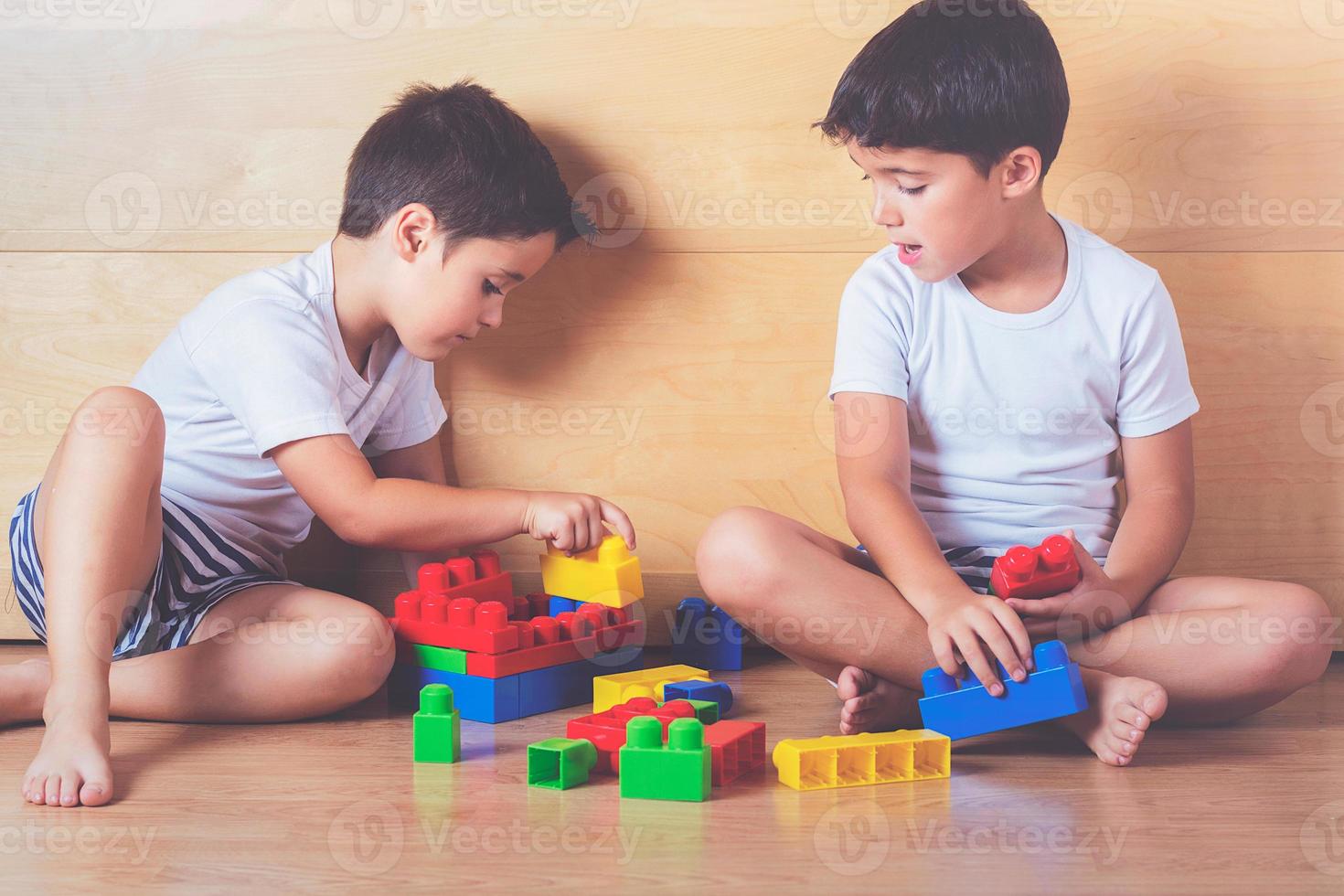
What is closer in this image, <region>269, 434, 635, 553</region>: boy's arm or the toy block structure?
the toy block structure

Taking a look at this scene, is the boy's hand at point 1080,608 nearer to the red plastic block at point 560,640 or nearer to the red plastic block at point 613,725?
the red plastic block at point 613,725

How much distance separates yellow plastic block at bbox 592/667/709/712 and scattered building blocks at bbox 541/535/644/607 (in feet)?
0.23

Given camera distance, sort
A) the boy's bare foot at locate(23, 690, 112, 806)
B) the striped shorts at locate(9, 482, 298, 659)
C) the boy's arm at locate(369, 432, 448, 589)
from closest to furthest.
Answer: the boy's bare foot at locate(23, 690, 112, 806) → the striped shorts at locate(9, 482, 298, 659) → the boy's arm at locate(369, 432, 448, 589)

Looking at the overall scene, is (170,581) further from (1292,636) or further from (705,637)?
(1292,636)

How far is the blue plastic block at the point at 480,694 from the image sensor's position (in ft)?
3.25

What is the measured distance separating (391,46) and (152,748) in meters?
0.73

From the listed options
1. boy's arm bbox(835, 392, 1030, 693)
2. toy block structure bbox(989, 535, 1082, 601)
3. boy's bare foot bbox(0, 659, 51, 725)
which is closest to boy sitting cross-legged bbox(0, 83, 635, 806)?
boy's bare foot bbox(0, 659, 51, 725)

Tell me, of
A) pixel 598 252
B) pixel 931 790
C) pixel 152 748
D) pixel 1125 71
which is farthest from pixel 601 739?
pixel 1125 71

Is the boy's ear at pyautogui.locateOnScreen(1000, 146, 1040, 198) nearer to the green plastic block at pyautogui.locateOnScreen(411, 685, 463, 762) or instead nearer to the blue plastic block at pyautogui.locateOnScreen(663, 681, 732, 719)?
the blue plastic block at pyautogui.locateOnScreen(663, 681, 732, 719)

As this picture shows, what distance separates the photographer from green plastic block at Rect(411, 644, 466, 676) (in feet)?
3.31

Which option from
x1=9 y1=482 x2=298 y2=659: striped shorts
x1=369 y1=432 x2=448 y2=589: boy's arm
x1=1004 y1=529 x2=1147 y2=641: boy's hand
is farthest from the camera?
x1=369 y1=432 x2=448 y2=589: boy's arm

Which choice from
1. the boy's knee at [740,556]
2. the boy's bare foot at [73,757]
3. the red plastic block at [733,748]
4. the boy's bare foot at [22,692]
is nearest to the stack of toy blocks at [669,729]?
the red plastic block at [733,748]

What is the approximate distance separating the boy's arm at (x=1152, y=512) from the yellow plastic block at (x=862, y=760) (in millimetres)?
232

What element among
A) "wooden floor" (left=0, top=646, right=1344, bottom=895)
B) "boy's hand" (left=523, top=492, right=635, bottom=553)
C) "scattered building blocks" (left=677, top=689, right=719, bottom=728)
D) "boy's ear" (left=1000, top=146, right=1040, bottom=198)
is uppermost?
"boy's ear" (left=1000, top=146, right=1040, bottom=198)
